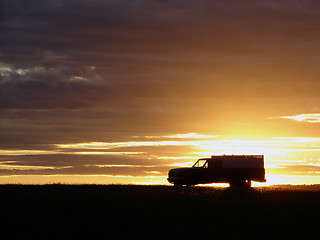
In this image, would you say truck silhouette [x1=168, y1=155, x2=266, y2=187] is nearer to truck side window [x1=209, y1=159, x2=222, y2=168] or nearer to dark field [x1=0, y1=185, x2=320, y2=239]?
truck side window [x1=209, y1=159, x2=222, y2=168]

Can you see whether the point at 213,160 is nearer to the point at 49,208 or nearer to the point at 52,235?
the point at 49,208

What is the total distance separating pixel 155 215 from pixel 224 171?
16.7m

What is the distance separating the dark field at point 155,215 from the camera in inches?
703

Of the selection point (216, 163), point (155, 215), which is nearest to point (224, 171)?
point (216, 163)

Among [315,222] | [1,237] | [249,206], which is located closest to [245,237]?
[315,222]

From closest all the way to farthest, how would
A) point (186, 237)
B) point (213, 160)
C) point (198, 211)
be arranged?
point (186, 237)
point (198, 211)
point (213, 160)

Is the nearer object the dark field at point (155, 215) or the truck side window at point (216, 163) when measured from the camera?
the dark field at point (155, 215)

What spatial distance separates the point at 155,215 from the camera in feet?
69.8

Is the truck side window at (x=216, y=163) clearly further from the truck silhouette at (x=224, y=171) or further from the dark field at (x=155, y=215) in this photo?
the dark field at (x=155, y=215)

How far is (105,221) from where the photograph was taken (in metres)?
19.8

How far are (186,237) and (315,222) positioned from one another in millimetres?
5944

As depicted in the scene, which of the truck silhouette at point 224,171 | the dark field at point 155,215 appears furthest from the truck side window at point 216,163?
the dark field at point 155,215

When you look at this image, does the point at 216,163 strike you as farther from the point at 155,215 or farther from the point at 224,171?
the point at 155,215

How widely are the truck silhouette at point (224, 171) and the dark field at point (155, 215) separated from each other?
739cm
